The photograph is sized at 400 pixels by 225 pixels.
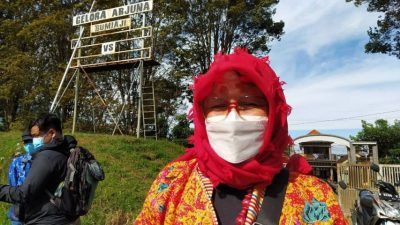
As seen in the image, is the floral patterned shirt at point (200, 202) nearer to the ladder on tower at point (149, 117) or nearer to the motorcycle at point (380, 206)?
the motorcycle at point (380, 206)

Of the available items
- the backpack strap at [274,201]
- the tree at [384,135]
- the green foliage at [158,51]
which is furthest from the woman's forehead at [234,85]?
the tree at [384,135]

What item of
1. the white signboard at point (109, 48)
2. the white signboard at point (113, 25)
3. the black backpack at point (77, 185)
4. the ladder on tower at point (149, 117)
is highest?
the white signboard at point (113, 25)

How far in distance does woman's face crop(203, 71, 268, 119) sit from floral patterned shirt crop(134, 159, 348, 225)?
313 millimetres

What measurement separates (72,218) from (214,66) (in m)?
2.33

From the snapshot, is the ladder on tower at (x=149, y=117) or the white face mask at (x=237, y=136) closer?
the white face mask at (x=237, y=136)

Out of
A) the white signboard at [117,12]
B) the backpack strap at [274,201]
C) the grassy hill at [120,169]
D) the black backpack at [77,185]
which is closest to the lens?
the backpack strap at [274,201]

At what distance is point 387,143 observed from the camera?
95.2 feet

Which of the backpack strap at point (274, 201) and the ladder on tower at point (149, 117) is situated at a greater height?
the ladder on tower at point (149, 117)

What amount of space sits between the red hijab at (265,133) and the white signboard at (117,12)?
37.9 feet

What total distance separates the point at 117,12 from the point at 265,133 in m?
12.6

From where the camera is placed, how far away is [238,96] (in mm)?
1771

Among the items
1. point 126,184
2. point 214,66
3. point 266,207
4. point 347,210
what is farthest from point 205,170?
point 347,210

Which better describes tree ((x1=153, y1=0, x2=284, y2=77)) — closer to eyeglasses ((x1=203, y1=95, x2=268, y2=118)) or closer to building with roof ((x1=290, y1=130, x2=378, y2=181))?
building with roof ((x1=290, y1=130, x2=378, y2=181))

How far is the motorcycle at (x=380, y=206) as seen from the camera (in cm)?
616
